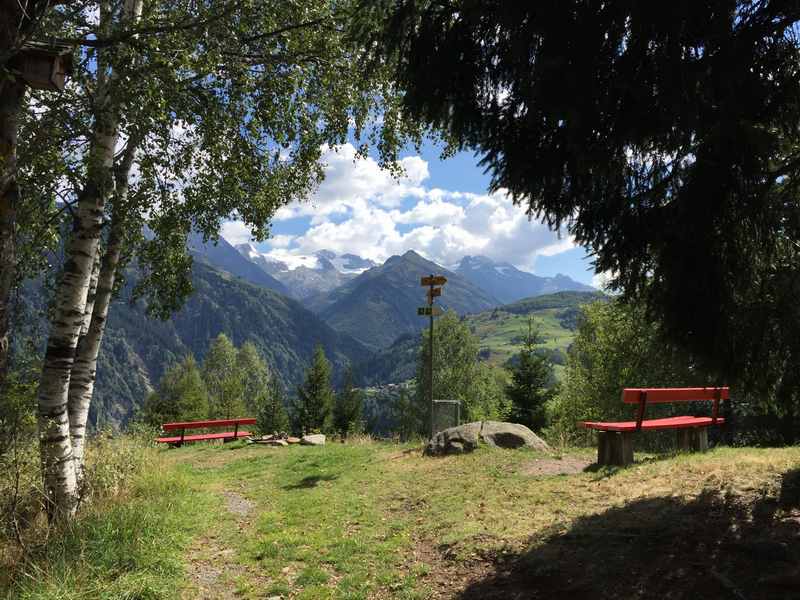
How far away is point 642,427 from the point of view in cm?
911

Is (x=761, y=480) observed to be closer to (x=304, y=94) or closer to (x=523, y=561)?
(x=523, y=561)

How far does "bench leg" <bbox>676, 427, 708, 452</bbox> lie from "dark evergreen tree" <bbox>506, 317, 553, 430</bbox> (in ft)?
44.8

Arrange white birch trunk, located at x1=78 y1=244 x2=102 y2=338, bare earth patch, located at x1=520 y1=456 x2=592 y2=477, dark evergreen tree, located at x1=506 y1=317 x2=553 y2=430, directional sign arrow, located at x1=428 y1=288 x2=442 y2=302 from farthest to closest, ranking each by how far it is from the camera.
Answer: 1. dark evergreen tree, located at x1=506 y1=317 x2=553 y2=430
2. directional sign arrow, located at x1=428 y1=288 x2=442 y2=302
3. bare earth patch, located at x1=520 y1=456 x2=592 y2=477
4. white birch trunk, located at x1=78 y1=244 x2=102 y2=338

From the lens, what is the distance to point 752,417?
2050 centimetres

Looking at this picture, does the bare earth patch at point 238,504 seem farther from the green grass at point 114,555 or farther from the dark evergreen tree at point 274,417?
the dark evergreen tree at point 274,417

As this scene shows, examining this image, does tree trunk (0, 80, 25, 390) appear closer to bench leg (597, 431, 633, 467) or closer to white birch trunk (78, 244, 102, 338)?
white birch trunk (78, 244, 102, 338)

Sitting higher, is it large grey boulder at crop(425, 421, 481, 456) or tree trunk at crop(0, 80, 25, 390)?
tree trunk at crop(0, 80, 25, 390)

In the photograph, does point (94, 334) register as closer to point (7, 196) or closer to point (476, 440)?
point (7, 196)

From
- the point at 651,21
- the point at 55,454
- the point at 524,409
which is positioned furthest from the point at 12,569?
the point at 524,409

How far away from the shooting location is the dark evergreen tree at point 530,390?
23328 mm

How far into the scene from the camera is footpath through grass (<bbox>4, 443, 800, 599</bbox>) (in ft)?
14.5

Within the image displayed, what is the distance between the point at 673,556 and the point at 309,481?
24.9ft

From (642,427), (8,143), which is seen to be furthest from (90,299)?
(642,427)

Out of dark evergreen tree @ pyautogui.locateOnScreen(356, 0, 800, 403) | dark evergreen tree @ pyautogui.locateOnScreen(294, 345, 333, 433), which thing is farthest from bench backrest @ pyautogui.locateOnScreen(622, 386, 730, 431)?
dark evergreen tree @ pyautogui.locateOnScreen(294, 345, 333, 433)
